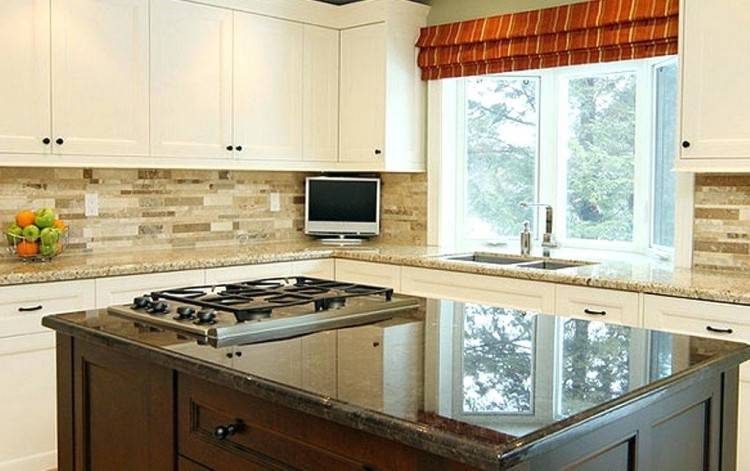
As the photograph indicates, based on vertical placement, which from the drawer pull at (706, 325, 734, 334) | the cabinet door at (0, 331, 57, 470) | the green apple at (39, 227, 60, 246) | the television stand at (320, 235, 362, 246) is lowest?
the cabinet door at (0, 331, 57, 470)

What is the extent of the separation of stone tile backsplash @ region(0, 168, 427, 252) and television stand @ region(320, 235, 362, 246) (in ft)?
0.75

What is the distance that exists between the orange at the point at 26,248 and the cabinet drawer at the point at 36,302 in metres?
0.42

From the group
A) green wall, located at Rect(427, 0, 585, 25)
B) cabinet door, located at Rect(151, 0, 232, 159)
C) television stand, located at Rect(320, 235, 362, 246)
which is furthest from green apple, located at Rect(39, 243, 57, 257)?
green wall, located at Rect(427, 0, 585, 25)

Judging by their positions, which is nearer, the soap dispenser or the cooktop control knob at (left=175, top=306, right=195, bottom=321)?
the cooktop control knob at (left=175, top=306, right=195, bottom=321)

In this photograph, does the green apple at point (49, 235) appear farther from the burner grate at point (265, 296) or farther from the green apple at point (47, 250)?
the burner grate at point (265, 296)

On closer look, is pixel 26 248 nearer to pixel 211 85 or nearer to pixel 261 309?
pixel 211 85

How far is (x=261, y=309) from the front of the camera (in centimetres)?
199

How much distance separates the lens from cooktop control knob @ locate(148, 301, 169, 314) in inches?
82.7

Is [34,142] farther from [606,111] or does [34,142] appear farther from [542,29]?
[606,111]

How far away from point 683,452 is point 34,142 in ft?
9.94

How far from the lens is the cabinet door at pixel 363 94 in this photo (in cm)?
462

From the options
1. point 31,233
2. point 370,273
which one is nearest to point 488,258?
point 370,273

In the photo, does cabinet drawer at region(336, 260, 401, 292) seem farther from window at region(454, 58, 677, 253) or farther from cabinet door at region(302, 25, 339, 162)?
window at region(454, 58, 677, 253)

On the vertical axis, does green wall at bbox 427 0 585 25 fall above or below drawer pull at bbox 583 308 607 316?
above
